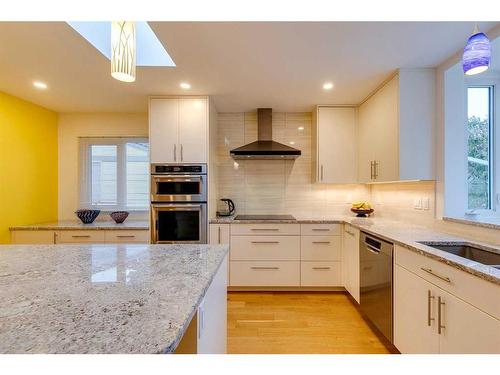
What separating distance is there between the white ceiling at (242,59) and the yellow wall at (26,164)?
0.26 m

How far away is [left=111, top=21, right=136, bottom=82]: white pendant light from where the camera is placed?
1104 millimetres

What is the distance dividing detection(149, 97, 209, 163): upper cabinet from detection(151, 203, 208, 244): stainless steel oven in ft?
1.71

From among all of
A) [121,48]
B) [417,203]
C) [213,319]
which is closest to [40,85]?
[121,48]

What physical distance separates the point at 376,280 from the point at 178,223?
79.8 inches

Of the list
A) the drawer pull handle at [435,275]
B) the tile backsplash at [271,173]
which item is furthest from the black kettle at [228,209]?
the drawer pull handle at [435,275]

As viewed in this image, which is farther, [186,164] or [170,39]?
[186,164]

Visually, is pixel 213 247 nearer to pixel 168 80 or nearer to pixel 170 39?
pixel 170 39

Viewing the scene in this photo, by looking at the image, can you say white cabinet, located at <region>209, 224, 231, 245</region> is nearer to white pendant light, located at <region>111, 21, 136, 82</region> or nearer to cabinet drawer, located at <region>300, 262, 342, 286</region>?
cabinet drawer, located at <region>300, 262, 342, 286</region>

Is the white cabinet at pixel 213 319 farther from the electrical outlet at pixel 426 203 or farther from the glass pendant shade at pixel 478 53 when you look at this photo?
the electrical outlet at pixel 426 203

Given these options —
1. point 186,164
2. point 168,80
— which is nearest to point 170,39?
point 168,80

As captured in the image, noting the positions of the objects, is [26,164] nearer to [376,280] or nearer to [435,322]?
[376,280]

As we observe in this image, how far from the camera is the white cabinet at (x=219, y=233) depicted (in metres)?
2.79

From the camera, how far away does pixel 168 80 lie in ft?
7.81
